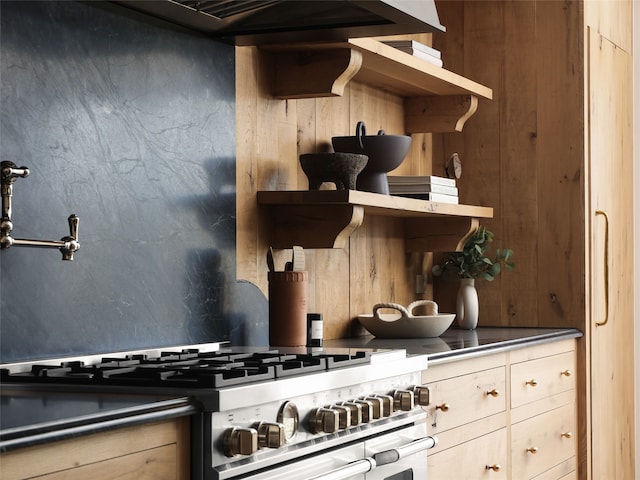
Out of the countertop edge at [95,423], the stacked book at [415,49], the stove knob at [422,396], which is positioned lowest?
the stove knob at [422,396]

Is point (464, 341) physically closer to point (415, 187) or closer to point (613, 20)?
point (415, 187)

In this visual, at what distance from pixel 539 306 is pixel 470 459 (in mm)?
1183

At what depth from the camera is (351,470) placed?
1971mm

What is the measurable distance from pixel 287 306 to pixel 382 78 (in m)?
1.08

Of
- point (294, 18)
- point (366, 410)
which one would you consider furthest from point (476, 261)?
point (366, 410)

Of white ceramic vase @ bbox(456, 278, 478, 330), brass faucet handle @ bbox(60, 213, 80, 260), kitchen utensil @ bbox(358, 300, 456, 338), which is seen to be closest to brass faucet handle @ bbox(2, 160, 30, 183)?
brass faucet handle @ bbox(60, 213, 80, 260)

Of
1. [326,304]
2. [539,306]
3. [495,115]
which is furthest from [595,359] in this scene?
[326,304]

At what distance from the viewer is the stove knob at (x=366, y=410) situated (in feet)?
6.79

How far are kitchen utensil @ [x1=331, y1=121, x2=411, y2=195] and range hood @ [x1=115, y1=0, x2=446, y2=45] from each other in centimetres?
40

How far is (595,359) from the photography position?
152 inches

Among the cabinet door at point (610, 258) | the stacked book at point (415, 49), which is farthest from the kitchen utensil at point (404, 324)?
the cabinet door at point (610, 258)

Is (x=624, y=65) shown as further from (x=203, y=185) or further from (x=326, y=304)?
(x=203, y=185)

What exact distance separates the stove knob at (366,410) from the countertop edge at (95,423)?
0.55 meters

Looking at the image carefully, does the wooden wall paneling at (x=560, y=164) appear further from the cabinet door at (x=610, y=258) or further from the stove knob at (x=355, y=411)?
the stove knob at (x=355, y=411)
